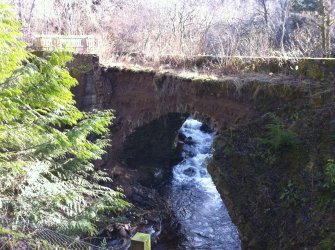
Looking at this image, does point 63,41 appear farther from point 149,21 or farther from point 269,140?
point 149,21

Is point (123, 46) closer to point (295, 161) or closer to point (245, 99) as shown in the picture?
point (245, 99)

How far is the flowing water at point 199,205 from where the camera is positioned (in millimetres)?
8516

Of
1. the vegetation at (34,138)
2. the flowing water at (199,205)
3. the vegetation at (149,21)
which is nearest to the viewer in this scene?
the vegetation at (34,138)

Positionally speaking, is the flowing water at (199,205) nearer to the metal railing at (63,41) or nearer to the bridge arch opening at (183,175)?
the bridge arch opening at (183,175)

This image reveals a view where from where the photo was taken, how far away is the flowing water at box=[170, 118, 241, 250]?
8516mm

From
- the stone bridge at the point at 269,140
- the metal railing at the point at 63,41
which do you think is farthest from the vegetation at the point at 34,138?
the metal railing at the point at 63,41

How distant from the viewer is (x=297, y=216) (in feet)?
18.6

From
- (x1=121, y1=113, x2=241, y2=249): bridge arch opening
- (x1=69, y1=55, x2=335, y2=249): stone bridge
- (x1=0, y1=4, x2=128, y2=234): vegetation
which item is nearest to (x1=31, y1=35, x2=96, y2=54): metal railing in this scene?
(x1=121, y1=113, x2=241, y2=249): bridge arch opening

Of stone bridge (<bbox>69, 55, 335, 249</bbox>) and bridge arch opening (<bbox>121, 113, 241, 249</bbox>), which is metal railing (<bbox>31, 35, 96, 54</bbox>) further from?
stone bridge (<bbox>69, 55, 335, 249</bbox>)

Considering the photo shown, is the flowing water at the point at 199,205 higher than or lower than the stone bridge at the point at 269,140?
lower

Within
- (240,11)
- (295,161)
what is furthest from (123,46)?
(295,161)

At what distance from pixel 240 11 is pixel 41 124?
22.8 meters

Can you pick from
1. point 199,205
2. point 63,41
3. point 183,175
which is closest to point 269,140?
point 199,205

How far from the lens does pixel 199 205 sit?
405 inches
